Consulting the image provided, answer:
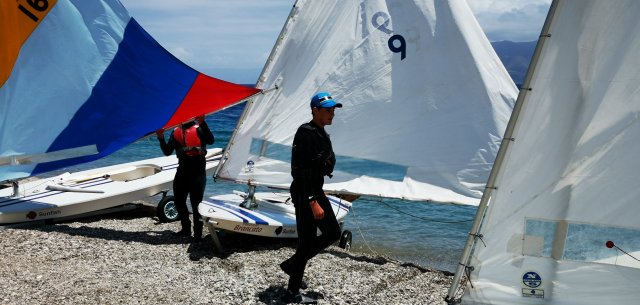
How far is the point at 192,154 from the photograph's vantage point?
870cm

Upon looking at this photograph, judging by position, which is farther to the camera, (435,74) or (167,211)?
(167,211)

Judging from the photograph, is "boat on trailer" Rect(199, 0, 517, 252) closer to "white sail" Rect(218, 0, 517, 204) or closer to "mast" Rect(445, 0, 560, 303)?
"white sail" Rect(218, 0, 517, 204)

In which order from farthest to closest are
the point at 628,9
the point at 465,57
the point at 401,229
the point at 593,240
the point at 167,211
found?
the point at 401,229 → the point at 167,211 → the point at 465,57 → the point at 593,240 → the point at 628,9

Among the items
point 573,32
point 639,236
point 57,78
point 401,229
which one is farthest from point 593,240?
point 401,229

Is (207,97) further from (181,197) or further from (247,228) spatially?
(247,228)

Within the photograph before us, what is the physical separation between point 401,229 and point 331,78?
5.15m

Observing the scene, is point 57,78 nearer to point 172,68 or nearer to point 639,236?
point 172,68

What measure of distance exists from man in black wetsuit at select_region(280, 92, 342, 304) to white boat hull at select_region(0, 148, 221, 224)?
552 cm

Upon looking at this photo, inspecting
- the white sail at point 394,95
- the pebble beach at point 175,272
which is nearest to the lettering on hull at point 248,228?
the pebble beach at point 175,272

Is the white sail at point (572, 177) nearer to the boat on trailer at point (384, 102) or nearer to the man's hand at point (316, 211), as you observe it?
the man's hand at point (316, 211)

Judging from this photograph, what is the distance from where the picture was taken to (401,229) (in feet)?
43.0

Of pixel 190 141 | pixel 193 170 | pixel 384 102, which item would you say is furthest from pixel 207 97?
pixel 384 102

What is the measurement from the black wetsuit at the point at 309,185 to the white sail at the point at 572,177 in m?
1.44

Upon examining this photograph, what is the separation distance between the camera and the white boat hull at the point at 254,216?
8.30 m
